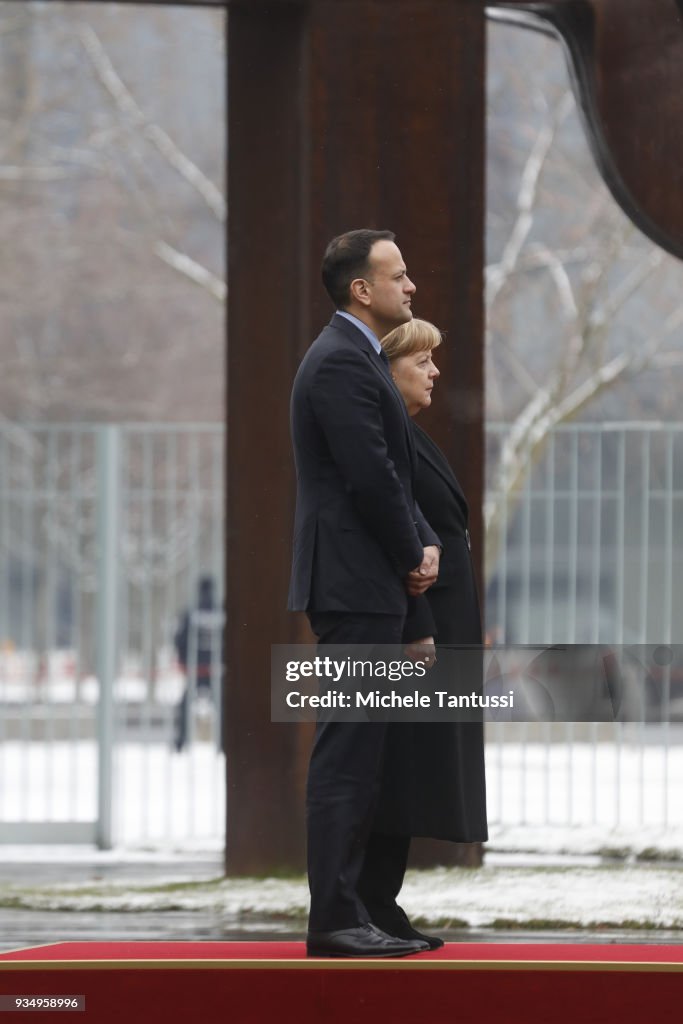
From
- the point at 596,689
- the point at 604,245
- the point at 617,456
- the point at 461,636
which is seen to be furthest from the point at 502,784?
the point at 604,245

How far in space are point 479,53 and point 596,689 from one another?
85.5 inches

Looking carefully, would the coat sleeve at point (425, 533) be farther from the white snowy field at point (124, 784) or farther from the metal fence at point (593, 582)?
the white snowy field at point (124, 784)

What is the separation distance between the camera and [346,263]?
453cm

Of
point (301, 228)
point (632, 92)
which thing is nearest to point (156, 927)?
point (301, 228)

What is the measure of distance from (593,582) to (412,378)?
2.75 meters

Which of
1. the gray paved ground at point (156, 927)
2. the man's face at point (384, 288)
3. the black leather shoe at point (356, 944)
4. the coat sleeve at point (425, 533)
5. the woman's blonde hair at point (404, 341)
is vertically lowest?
the gray paved ground at point (156, 927)

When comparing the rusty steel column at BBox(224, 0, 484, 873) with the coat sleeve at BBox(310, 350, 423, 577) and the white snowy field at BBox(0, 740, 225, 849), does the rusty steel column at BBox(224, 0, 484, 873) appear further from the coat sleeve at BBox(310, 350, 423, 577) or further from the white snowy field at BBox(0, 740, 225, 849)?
the white snowy field at BBox(0, 740, 225, 849)

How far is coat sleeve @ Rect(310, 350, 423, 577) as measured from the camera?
169 inches

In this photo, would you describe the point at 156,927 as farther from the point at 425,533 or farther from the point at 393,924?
the point at 425,533

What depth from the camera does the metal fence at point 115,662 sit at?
307 inches

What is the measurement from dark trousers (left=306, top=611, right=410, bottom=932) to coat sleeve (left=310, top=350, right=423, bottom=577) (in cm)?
20

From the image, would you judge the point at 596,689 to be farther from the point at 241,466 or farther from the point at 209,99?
the point at 209,99
